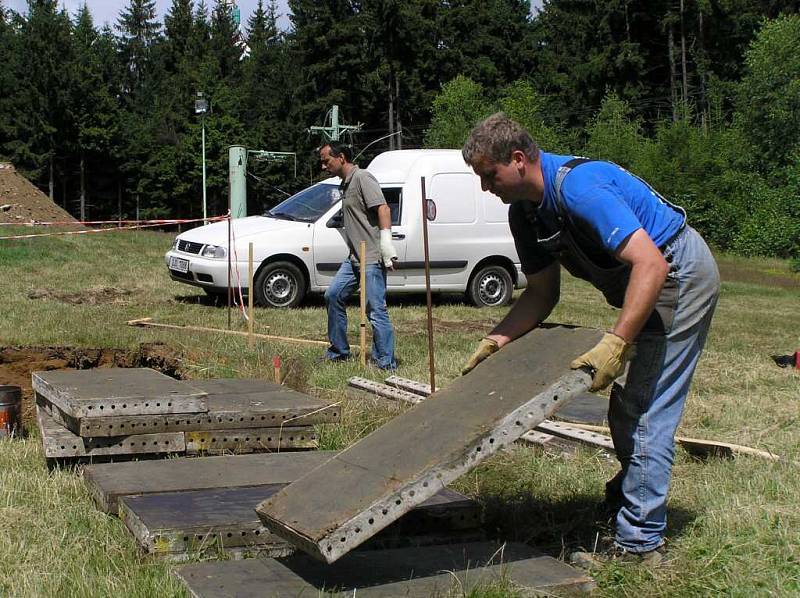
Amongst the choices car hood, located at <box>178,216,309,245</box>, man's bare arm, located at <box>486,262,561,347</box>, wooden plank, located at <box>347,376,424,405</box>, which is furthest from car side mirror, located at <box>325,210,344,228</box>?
man's bare arm, located at <box>486,262,561,347</box>

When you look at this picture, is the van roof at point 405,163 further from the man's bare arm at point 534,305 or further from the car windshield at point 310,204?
the man's bare arm at point 534,305

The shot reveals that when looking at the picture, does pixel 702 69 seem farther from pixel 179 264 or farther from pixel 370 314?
pixel 370 314

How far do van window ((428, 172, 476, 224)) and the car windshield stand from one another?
1502 mm

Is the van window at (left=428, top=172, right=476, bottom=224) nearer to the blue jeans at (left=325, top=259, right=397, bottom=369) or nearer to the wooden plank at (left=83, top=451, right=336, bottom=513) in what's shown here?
the blue jeans at (left=325, top=259, right=397, bottom=369)

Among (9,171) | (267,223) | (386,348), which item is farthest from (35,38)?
(386,348)

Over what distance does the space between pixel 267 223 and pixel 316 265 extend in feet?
3.31

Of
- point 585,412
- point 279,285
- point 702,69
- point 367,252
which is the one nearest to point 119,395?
point 585,412

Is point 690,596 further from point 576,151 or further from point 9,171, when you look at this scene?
point 576,151

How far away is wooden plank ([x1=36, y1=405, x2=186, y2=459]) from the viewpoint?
4949mm

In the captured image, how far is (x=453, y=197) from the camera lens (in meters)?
14.6

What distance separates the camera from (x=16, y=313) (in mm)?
11773

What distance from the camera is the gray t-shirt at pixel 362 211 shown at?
350 inches

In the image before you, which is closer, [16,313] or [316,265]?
[16,313]

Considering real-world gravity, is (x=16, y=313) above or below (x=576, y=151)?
below
